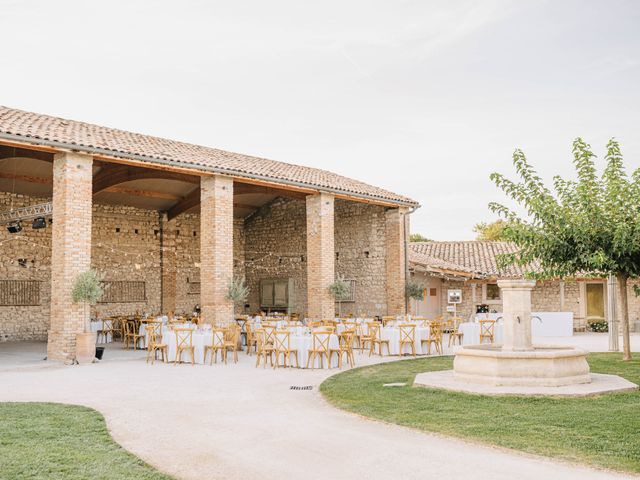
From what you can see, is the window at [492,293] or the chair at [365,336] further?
the window at [492,293]

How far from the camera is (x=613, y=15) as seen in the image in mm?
11609


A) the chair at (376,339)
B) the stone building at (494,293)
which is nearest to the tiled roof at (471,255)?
the stone building at (494,293)

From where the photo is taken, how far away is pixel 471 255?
26141mm

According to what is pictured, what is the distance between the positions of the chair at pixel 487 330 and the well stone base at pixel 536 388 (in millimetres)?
6689

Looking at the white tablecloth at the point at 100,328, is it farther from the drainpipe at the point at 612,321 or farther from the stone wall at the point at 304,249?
the drainpipe at the point at 612,321

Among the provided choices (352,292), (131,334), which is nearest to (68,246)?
(131,334)

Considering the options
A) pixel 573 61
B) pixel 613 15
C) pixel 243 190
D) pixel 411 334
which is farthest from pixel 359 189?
pixel 613 15

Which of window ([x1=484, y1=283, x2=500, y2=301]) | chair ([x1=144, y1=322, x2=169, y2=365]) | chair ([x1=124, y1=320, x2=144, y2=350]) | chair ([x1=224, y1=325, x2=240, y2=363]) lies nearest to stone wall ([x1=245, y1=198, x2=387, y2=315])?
window ([x1=484, y1=283, x2=500, y2=301])

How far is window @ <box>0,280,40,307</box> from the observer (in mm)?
17688

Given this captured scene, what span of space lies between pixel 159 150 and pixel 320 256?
207 inches

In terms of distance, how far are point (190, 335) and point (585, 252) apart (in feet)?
23.8

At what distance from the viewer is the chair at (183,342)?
12.2 meters

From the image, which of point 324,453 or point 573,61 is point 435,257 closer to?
point 573,61

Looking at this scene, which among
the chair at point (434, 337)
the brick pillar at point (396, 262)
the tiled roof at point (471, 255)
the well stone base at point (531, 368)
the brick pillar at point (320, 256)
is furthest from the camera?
the tiled roof at point (471, 255)
